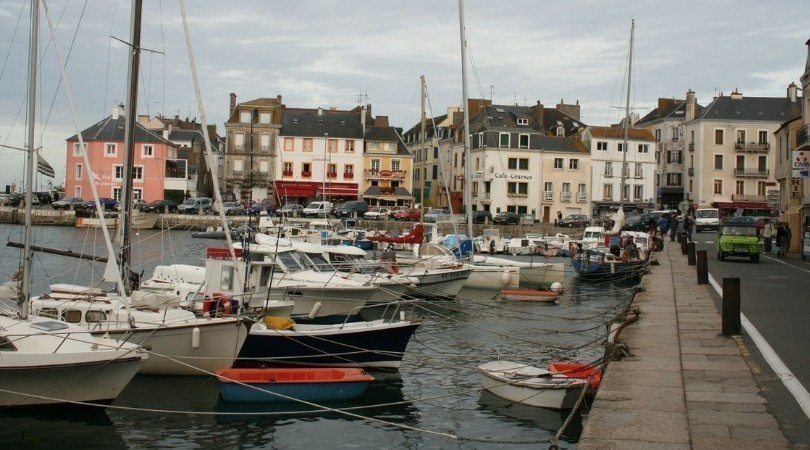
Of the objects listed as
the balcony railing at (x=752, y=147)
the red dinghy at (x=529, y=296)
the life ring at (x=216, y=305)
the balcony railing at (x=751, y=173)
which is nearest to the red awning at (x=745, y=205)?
the balcony railing at (x=751, y=173)

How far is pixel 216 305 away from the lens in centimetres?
2067

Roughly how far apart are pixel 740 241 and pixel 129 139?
100ft

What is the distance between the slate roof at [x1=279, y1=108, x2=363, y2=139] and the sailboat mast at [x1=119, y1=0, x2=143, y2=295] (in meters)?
73.7

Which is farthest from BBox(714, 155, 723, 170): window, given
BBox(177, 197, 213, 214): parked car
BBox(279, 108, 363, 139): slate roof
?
BBox(177, 197, 213, 214): parked car

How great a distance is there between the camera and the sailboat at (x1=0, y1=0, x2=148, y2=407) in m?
16.0

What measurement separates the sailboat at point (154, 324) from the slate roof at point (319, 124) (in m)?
75.9

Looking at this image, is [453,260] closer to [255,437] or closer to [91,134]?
[255,437]

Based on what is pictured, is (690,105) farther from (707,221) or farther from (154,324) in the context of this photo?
(154,324)

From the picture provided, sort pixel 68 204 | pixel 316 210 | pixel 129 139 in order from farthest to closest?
1. pixel 68 204
2. pixel 316 210
3. pixel 129 139

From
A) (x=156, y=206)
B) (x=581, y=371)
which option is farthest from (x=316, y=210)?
(x=581, y=371)

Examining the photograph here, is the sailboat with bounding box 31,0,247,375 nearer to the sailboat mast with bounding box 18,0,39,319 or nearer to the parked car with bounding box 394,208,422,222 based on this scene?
the sailboat mast with bounding box 18,0,39,319

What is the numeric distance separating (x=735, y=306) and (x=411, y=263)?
848 inches

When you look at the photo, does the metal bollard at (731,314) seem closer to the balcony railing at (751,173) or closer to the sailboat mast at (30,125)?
the sailboat mast at (30,125)

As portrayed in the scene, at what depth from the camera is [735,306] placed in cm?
1725
